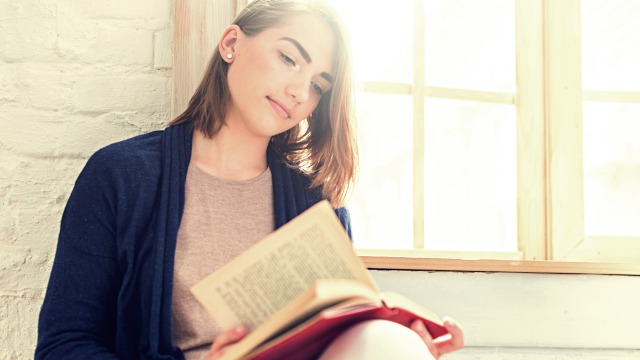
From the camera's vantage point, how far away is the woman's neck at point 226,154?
128 centimetres

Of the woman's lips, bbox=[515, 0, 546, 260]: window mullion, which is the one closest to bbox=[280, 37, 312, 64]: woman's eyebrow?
the woman's lips

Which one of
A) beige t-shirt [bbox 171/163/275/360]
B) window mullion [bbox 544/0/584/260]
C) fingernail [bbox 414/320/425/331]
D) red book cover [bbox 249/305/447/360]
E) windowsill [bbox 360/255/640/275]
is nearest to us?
red book cover [bbox 249/305/447/360]

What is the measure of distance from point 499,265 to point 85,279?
0.91 meters

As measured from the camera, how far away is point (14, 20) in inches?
52.4

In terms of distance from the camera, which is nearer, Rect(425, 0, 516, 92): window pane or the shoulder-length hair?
the shoulder-length hair

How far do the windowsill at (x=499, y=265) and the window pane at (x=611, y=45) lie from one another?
504 mm

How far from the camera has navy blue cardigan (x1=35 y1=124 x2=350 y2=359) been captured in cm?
104

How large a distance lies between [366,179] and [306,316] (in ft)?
3.06

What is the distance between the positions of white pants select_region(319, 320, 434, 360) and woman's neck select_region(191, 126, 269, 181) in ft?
1.74

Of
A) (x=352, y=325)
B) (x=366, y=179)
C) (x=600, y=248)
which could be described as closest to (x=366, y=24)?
(x=366, y=179)

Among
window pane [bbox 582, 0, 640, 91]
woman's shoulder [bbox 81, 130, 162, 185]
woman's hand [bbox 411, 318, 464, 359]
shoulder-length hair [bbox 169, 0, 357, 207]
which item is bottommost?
woman's hand [bbox 411, 318, 464, 359]

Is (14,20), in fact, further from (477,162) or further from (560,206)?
(560,206)

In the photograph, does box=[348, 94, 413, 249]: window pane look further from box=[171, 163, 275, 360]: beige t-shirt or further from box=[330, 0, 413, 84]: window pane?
box=[171, 163, 275, 360]: beige t-shirt

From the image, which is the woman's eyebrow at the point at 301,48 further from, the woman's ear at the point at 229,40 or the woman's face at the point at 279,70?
the woman's ear at the point at 229,40
